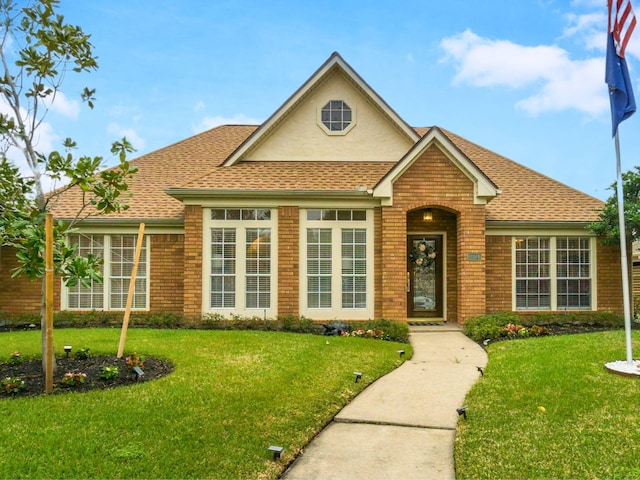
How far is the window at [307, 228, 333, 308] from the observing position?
11.8 metres

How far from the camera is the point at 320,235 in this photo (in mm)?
11859

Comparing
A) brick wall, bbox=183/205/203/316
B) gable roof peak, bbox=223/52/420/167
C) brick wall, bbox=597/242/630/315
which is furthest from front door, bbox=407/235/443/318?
brick wall, bbox=183/205/203/316

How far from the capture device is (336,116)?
13516mm

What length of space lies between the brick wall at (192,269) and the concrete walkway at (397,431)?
576 centimetres

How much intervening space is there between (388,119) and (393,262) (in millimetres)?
4505

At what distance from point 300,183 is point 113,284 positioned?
→ 578 centimetres

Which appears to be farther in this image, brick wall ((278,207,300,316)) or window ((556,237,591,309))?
window ((556,237,591,309))

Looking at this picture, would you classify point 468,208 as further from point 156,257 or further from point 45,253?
point 45,253

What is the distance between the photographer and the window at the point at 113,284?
1248 centimetres

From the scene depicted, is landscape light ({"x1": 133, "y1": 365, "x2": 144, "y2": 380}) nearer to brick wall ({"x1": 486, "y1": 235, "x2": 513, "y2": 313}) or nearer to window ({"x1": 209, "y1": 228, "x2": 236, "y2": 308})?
window ({"x1": 209, "y1": 228, "x2": 236, "y2": 308})

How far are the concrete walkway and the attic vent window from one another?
7710 millimetres

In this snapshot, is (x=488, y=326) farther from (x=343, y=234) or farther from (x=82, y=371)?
(x=82, y=371)

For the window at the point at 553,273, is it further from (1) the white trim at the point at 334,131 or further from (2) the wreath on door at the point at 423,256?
(1) the white trim at the point at 334,131

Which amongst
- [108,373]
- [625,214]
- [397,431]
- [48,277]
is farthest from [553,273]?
[48,277]
